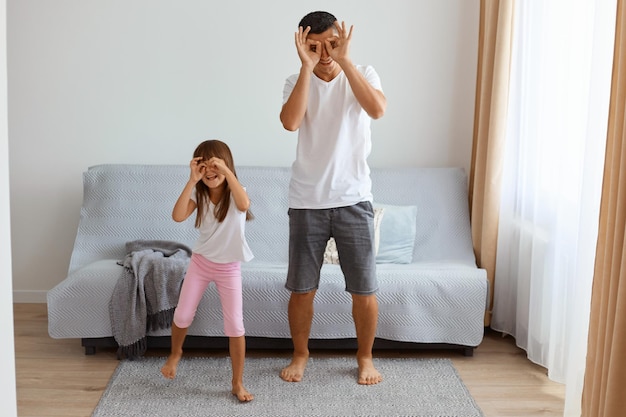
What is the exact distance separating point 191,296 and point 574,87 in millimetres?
1707

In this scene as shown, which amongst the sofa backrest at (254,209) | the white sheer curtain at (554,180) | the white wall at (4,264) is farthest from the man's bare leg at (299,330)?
the white wall at (4,264)

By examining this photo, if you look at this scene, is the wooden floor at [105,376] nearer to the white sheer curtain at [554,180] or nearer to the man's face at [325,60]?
the white sheer curtain at [554,180]

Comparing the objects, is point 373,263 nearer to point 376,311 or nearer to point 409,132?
point 376,311

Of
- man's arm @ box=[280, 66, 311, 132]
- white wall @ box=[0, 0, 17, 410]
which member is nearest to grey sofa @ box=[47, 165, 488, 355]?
man's arm @ box=[280, 66, 311, 132]

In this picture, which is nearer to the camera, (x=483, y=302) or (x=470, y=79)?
(x=483, y=302)

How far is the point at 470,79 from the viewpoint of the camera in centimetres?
440

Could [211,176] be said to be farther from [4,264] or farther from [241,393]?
[4,264]

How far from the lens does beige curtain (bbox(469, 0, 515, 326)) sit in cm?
381

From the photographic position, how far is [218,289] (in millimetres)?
3166

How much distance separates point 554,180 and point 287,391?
4.62 ft

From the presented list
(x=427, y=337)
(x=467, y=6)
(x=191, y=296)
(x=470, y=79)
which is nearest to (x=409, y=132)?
(x=470, y=79)

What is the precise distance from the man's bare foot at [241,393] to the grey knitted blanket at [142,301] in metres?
0.54

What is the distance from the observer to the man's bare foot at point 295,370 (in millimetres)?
3322

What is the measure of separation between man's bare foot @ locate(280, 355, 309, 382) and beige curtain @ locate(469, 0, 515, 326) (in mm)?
1093
